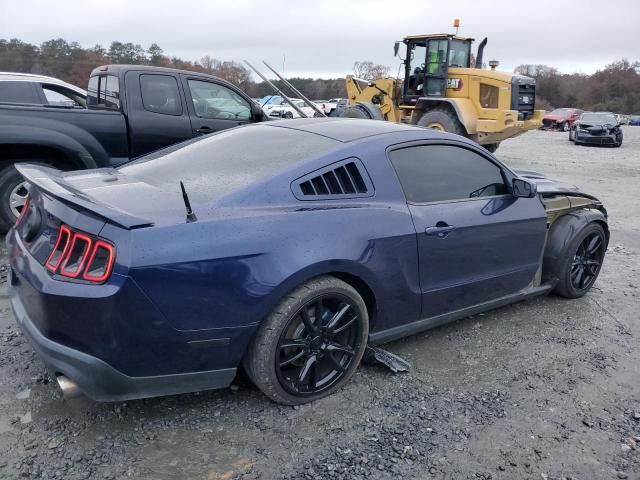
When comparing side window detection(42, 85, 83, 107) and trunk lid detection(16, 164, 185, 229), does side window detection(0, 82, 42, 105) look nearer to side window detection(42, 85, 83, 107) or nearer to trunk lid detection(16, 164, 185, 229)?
side window detection(42, 85, 83, 107)

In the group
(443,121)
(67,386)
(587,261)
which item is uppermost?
(443,121)

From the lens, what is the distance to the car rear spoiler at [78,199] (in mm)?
2408

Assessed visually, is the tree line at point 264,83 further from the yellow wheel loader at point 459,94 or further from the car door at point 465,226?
the car door at point 465,226

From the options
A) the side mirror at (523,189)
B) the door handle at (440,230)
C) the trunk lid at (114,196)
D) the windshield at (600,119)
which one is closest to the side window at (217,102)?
the trunk lid at (114,196)

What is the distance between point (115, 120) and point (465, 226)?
4241 mm

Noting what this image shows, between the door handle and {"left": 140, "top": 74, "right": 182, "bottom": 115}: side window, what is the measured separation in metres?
4.22

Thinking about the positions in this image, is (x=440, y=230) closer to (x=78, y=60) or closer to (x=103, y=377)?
(x=103, y=377)

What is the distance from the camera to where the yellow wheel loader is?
41.0ft

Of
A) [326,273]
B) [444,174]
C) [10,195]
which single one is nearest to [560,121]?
[444,174]

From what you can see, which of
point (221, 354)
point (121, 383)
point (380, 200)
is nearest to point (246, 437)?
point (221, 354)

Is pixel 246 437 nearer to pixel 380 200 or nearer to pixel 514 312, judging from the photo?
A: pixel 380 200

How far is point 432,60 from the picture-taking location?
1304 cm

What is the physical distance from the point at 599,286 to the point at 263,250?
3858 millimetres

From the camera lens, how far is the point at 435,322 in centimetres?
363
